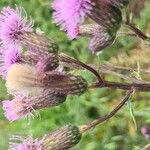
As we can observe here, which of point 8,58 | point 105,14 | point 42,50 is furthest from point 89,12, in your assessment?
point 8,58

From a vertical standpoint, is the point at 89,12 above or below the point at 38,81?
above

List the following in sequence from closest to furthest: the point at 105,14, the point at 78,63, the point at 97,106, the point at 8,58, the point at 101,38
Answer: the point at 105,14 → the point at 101,38 → the point at 78,63 → the point at 8,58 → the point at 97,106

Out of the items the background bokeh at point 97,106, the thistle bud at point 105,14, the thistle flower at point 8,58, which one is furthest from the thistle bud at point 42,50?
the background bokeh at point 97,106

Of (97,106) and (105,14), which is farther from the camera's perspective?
(97,106)

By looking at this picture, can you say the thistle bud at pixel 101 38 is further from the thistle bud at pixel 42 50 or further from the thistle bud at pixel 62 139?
the thistle bud at pixel 62 139

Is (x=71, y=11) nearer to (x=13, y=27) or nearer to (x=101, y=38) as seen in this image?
(x=101, y=38)

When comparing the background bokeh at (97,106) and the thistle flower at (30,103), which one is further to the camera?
the background bokeh at (97,106)

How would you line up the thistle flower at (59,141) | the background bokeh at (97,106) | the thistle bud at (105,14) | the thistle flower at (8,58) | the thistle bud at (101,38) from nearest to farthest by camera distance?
the thistle bud at (105,14) < the thistle bud at (101,38) < the thistle flower at (59,141) < the thistle flower at (8,58) < the background bokeh at (97,106)

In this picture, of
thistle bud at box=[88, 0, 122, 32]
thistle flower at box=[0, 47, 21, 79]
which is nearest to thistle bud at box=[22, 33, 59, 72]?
thistle flower at box=[0, 47, 21, 79]
